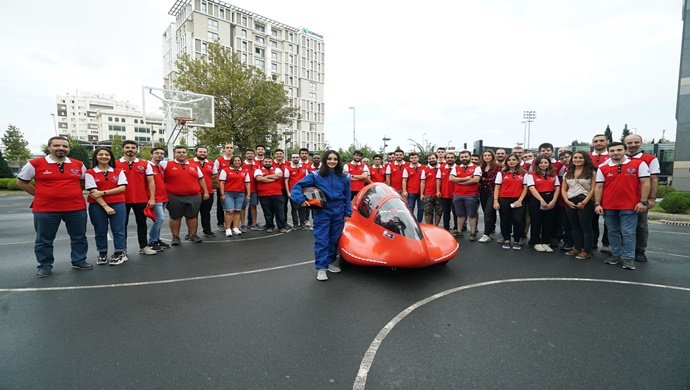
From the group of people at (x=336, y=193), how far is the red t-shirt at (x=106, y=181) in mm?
16

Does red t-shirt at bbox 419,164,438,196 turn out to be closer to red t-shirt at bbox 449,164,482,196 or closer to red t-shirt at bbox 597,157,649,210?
red t-shirt at bbox 449,164,482,196

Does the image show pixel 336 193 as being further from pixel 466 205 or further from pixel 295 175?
pixel 295 175

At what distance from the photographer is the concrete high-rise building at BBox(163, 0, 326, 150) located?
57.8 meters

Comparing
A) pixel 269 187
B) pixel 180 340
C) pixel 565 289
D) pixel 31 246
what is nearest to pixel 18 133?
pixel 31 246

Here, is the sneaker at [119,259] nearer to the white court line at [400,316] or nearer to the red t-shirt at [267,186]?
the red t-shirt at [267,186]

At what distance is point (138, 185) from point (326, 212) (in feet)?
12.2

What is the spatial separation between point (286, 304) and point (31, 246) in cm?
645

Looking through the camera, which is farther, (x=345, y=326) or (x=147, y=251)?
(x=147, y=251)

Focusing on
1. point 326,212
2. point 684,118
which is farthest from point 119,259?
point 684,118

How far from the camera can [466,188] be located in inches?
283

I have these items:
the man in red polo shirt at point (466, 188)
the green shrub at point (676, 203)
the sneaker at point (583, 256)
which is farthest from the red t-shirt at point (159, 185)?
the green shrub at point (676, 203)

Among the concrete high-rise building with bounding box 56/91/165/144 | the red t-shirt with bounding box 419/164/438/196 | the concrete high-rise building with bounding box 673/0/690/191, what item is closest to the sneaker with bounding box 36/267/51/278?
the red t-shirt with bounding box 419/164/438/196

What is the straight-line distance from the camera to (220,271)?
17.2 feet

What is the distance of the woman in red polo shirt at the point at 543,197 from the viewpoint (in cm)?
636
